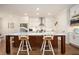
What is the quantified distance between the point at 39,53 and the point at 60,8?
1.87 meters

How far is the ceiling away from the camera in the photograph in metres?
6.23

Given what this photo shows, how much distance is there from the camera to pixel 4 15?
6.40 meters

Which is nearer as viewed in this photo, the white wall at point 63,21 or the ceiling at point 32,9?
the ceiling at point 32,9

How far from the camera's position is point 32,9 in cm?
639

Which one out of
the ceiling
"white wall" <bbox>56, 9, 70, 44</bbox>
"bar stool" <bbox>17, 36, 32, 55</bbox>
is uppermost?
the ceiling

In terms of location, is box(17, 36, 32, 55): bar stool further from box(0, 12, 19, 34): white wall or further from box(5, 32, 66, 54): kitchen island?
box(0, 12, 19, 34): white wall

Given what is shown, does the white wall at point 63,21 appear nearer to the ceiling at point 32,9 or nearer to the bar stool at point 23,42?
the ceiling at point 32,9

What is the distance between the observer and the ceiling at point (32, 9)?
623 centimetres

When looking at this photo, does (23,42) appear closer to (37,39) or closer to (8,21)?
(37,39)

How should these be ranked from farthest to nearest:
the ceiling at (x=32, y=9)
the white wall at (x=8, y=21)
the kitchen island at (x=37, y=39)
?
the kitchen island at (x=37, y=39) < the white wall at (x=8, y=21) < the ceiling at (x=32, y=9)

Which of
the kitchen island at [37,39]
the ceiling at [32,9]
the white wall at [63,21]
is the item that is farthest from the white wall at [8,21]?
the white wall at [63,21]

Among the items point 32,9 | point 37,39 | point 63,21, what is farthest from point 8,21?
point 63,21

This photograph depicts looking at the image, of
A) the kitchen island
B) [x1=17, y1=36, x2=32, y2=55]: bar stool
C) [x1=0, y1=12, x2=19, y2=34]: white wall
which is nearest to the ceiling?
[x1=0, y1=12, x2=19, y2=34]: white wall
